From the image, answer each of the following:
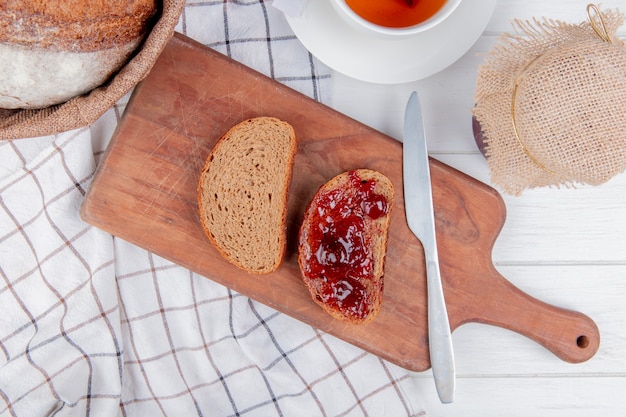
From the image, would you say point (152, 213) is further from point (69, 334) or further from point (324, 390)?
point (324, 390)

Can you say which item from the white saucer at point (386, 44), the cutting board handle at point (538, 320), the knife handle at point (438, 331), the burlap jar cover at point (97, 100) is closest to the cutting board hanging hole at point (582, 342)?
the cutting board handle at point (538, 320)

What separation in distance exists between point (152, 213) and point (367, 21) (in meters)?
0.63

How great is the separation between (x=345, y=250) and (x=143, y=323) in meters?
0.58

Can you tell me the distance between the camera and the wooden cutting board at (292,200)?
4.46 ft

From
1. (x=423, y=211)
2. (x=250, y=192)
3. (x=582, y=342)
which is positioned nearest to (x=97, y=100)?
(x=250, y=192)

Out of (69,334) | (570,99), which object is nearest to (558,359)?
(570,99)

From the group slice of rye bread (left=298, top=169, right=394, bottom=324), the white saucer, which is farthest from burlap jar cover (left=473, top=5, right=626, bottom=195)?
slice of rye bread (left=298, top=169, right=394, bottom=324)

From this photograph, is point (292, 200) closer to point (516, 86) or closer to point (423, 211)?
point (423, 211)

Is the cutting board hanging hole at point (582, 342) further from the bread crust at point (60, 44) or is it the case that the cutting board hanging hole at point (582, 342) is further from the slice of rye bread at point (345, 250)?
the bread crust at point (60, 44)

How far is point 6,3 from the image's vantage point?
935mm

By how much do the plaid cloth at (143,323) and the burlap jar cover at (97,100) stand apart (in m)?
0.29

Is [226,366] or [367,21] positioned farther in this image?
[226,366]

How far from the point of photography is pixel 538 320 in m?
1.45

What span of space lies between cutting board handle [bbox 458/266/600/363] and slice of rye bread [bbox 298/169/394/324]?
0.30 m
